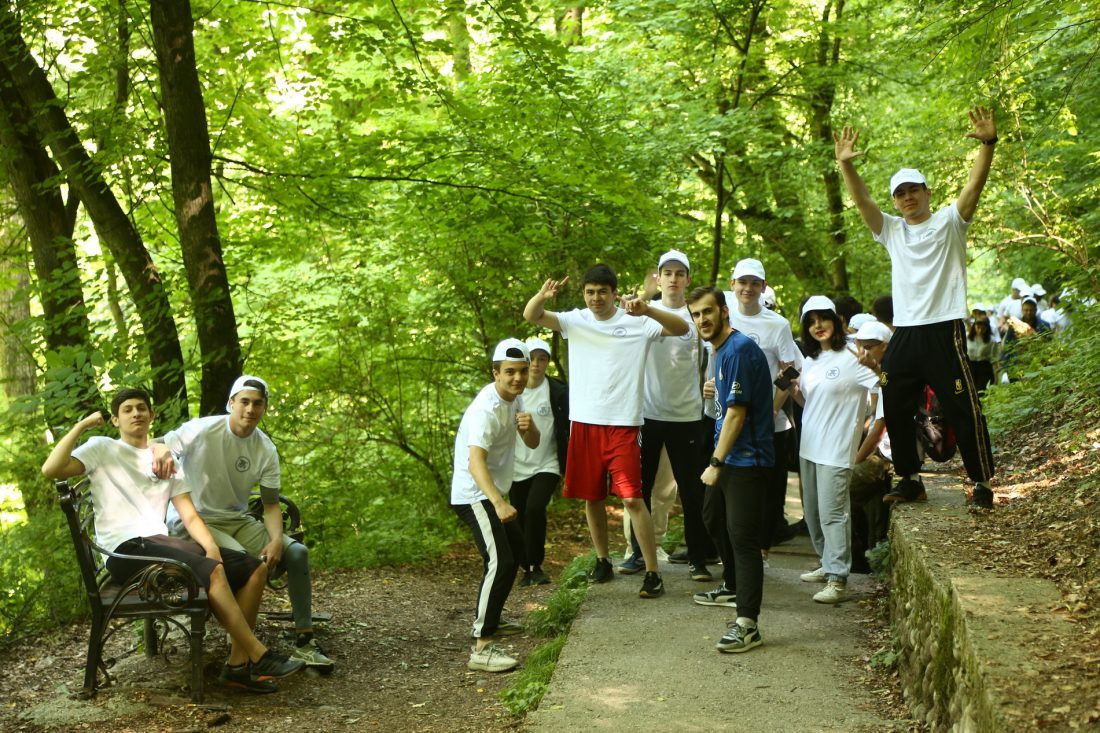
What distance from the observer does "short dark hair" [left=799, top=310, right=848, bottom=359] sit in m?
6.47

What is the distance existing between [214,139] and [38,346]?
9.09 ft

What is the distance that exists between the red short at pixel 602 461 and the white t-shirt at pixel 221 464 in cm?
185

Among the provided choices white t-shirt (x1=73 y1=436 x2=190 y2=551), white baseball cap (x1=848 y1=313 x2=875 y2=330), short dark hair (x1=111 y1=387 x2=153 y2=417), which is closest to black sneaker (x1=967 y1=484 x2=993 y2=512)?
white baseball cap (x1=848 y1=313 x2=875 y2=330)

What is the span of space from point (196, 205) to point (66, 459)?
300cm

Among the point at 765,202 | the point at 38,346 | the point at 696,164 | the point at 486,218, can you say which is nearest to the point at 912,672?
the point at 486,218

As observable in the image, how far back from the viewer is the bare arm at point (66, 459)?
5191 mm

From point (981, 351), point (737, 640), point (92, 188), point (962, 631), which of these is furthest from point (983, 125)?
point (981, 351)

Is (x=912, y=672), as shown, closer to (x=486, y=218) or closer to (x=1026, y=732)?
(x=1026, y=732)

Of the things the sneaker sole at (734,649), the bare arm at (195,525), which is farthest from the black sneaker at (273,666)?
the sneaker sole at (734,649)

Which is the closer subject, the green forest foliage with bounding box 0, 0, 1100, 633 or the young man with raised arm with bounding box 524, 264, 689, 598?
the young man with raised arm with bounding box 524, 264, 689, 598

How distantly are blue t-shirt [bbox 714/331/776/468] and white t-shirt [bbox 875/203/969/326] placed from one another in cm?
88

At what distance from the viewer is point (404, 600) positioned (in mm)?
7887

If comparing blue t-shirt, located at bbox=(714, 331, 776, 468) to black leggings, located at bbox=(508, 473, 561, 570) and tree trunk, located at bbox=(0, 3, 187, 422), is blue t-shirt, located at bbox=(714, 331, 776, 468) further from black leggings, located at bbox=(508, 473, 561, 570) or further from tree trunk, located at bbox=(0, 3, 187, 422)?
tree trunk, located at bbox=(0, 3, 187, 422)

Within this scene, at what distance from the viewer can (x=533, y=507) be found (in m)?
7.75
